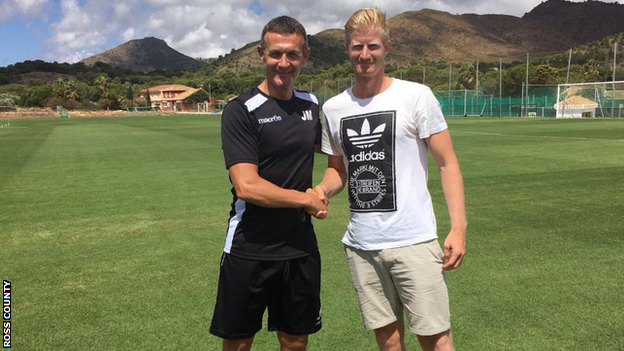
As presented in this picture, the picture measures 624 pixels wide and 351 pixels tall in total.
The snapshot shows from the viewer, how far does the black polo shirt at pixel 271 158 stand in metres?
2.64

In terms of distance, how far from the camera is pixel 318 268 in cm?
291

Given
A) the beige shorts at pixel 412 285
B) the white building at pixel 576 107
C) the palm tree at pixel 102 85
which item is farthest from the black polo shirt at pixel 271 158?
the palm tree at pixel 102 85

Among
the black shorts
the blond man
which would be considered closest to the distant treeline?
the blond man

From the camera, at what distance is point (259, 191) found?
8.28 feet

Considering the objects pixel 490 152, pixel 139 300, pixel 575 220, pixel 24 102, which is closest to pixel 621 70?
pixel 490 152

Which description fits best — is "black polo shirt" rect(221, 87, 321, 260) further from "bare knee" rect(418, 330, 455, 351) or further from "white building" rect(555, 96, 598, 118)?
"white building" rect(555, 96, 598, 118)

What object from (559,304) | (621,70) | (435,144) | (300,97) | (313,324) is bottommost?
(559,304)

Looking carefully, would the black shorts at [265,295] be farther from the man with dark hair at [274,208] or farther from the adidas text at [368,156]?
the adidas text at [368,156]

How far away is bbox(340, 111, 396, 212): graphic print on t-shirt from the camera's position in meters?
2.62

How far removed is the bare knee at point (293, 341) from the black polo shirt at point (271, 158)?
19.9 inches

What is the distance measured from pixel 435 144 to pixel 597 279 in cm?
321

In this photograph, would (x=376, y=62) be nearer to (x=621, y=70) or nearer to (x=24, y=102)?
(x=621, y=70)

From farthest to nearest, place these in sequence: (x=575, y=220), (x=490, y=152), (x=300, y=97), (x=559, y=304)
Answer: (x=490, y=152) < (x=575, y=220) < (x=559, y=304) < (x=300, y=97)

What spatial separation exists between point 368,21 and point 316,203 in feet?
3.30
